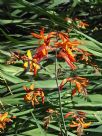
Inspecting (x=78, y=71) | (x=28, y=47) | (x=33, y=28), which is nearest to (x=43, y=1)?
(x=33, y=28)

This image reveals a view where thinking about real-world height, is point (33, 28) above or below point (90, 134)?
above

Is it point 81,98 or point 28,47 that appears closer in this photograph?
point 81,98

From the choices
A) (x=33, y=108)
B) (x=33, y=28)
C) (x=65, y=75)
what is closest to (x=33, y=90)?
(x=33, y=108)

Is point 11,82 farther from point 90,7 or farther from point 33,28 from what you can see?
point 90,7

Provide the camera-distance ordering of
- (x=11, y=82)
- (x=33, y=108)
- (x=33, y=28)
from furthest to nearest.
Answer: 1. (x=33, y=28)
2. (x=11, y=82)
3. (x=33, y=108)

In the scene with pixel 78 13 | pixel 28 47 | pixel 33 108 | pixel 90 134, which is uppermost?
pixel 78 13

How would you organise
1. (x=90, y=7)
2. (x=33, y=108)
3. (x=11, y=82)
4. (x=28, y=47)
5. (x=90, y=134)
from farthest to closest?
(x=90, y=7), (x=28, y=47), (x=11, y=82), (x=33, y=108), (x=90, y=134)

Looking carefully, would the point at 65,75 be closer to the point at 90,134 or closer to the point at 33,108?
the point at 33,108

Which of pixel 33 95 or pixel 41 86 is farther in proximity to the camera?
pixel 41 86

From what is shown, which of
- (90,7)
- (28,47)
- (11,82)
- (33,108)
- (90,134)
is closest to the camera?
(90,134)
